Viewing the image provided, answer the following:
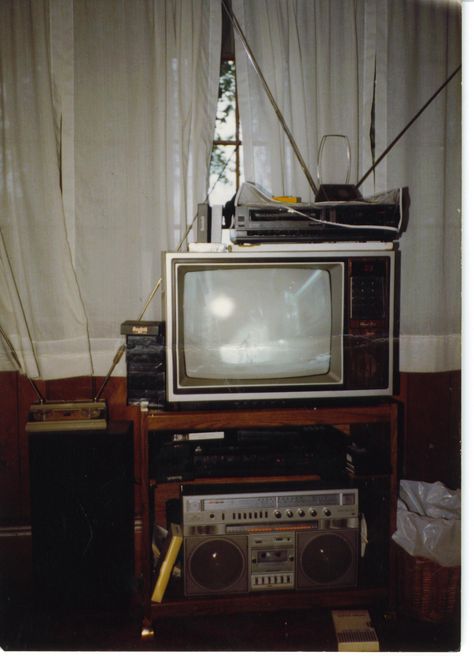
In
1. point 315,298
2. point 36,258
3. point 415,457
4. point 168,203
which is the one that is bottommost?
point 415,457

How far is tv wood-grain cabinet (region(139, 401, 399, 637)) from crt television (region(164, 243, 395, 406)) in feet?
0.18

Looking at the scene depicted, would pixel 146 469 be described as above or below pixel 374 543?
above

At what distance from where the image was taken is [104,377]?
199cm

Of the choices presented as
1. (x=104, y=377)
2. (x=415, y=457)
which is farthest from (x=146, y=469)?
(x=415, y=457)

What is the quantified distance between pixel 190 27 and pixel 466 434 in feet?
5.33

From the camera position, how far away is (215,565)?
5.40 ft

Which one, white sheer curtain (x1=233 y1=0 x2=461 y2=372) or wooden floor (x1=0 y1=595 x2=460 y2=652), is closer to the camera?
wooden floor (x1=0 y1=595 x2=460 y2=652)

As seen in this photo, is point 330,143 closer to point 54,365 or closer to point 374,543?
point 54,365

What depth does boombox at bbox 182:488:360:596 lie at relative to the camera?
1.63 meters

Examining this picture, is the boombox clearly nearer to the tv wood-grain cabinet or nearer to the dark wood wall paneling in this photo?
the tv wood-grain cabinet

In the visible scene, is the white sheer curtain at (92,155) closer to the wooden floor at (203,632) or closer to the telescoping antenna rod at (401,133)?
the telescoping antenna rod at (401,133)

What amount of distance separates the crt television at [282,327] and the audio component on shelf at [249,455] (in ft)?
0.68

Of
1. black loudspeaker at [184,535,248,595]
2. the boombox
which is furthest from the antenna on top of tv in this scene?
black loudspeaker at [184,535,248,595]

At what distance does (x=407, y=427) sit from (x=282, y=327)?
859 millimetres
